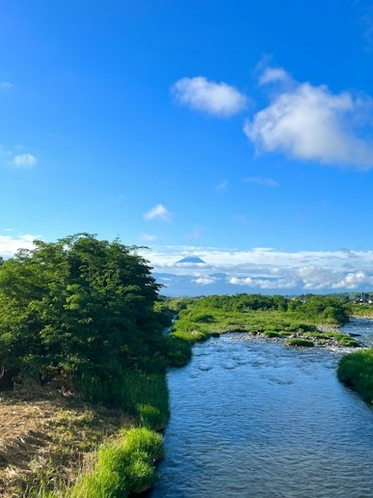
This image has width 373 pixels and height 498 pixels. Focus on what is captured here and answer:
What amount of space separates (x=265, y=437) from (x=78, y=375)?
38.2 feet

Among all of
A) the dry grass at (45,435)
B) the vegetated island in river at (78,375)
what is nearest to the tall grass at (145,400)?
the vegetated island in river at (78,375)

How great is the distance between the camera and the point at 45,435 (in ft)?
65.6

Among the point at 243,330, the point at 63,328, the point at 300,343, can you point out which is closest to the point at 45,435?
the point at 63,328

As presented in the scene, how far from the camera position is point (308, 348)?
63.7 meters

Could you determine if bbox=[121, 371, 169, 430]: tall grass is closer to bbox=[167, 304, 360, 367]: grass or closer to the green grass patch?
bbox=[167, 304, 360, 367]: grass

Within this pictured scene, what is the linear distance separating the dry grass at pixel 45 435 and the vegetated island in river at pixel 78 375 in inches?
1.8

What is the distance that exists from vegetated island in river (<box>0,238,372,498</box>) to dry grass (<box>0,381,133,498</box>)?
1.8 inches

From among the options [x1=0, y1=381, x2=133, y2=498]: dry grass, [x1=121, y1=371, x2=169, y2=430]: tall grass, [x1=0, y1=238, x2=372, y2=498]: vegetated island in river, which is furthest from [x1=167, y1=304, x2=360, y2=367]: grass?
[x1=0, y1=381, x2=133, y2=498]: dry grass

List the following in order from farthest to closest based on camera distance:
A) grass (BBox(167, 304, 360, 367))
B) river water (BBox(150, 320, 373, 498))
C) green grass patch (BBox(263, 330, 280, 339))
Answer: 1. green grass patch (BBox(263, 330, 280, 339))
2. grass (BBox(167, 304, 360, 367))
3. river water (BBox(150, 320, 373, 498))

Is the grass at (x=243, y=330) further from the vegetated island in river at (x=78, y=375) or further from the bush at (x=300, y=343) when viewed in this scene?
the vegetated island in river at (x=78, y=375)

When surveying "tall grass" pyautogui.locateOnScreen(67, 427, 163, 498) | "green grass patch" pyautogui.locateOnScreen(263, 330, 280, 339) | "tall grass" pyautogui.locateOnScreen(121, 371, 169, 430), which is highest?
"green grass patch" pyautogui.locateOnScreen(263, 330, 280, 339)

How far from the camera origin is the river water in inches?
766

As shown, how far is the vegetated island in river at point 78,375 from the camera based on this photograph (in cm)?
1766

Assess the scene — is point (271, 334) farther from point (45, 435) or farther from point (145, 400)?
point (45, 435)
